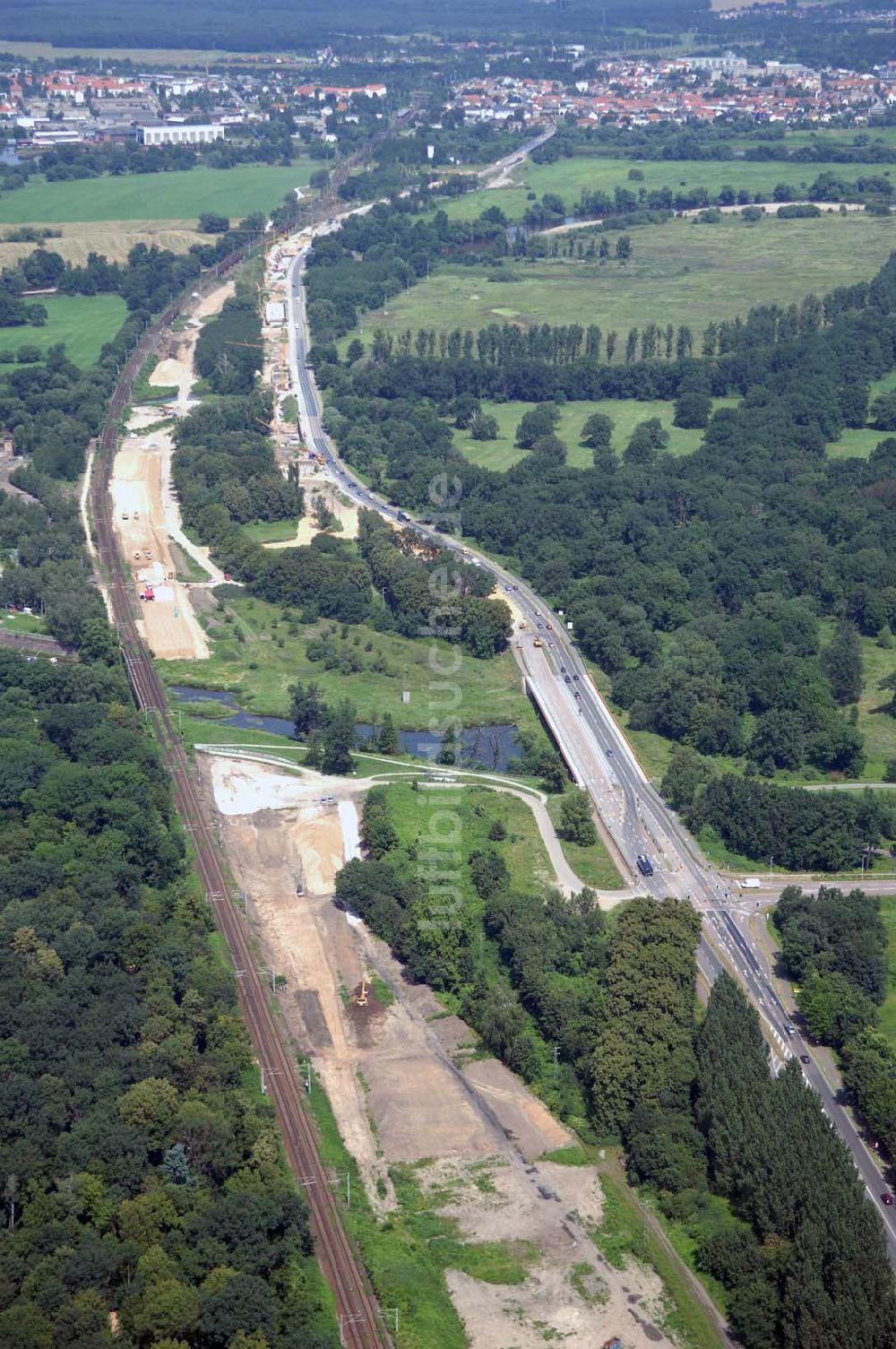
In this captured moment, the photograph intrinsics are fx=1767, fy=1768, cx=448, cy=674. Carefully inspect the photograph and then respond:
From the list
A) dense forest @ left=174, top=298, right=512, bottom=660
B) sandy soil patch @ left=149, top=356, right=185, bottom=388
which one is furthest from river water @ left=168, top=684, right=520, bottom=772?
sandy soil patch @ left=149, top=356, right=185, bottom=388

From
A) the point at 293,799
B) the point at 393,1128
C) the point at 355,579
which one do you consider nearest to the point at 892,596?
the point at 355,579

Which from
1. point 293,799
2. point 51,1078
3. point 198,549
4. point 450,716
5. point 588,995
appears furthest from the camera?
point 198,549

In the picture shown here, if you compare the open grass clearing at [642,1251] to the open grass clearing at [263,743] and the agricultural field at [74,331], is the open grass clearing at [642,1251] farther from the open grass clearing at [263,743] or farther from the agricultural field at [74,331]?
the agricultural field at [74,331]

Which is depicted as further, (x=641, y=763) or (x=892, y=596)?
(x=892, y=596)

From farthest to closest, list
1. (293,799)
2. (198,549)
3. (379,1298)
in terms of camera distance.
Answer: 1. (198,549)
2. (293,799)
3. (379,1298)

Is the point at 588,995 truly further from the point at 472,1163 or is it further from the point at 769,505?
the point at 769,505

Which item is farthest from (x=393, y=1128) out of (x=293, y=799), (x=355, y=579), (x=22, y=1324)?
(x=355, y=579)
